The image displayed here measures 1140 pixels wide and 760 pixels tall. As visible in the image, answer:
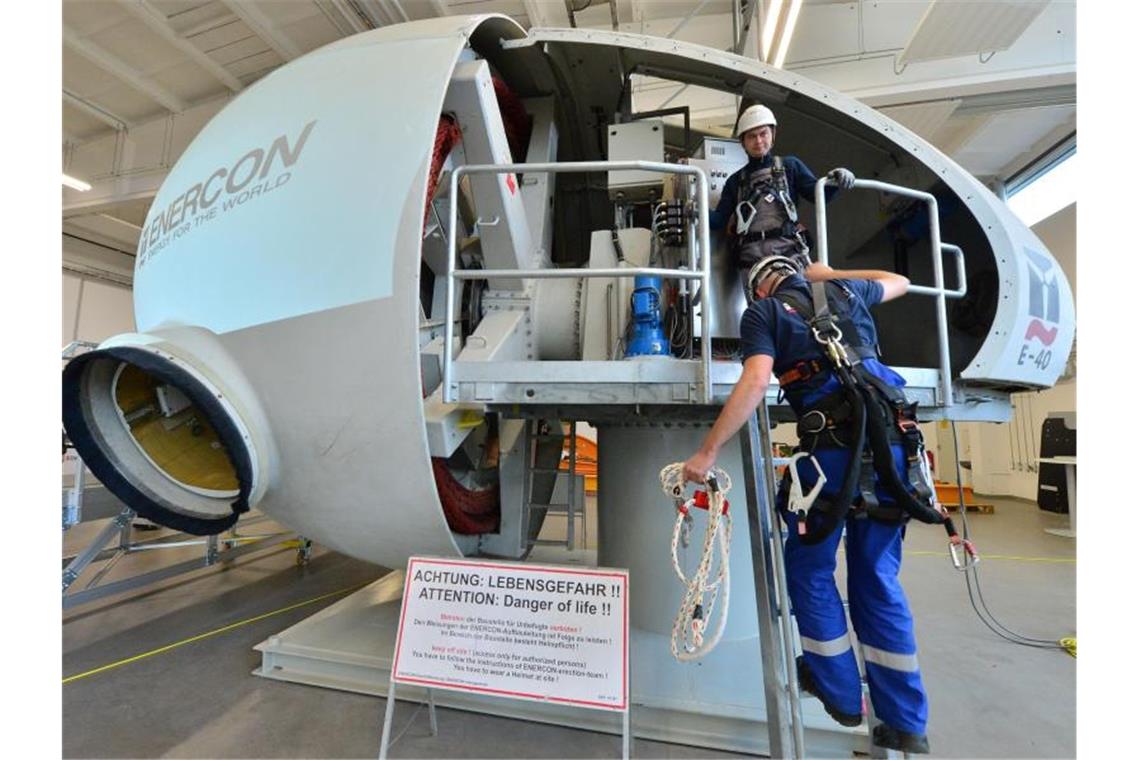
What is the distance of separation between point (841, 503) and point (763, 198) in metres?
1.69

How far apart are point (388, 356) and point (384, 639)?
6.06ft

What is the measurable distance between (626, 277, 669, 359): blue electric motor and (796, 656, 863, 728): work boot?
1356 mm

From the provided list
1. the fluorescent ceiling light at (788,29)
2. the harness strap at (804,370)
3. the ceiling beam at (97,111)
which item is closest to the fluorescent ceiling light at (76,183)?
the ceiling beam at (97,111)

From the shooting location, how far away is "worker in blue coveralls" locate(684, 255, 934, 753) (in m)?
1.79

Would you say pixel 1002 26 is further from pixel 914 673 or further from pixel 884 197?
pixel 914 673

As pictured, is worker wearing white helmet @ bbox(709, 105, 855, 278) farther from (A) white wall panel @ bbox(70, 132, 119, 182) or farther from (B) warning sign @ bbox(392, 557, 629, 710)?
(A) white wall panel @ bbox(70, 132, 119, 182)

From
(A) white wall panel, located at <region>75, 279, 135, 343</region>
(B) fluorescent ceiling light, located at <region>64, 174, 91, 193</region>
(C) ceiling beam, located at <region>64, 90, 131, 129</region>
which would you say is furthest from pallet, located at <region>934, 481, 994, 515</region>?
(A) white wall panel, located at <region>75, 279, 135, 343</region>

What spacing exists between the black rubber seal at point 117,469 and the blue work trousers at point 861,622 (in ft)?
7.41

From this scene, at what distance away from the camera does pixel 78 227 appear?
12359 millimetres

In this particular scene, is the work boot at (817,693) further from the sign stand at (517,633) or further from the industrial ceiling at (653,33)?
the industrial ceiling at (653,33)

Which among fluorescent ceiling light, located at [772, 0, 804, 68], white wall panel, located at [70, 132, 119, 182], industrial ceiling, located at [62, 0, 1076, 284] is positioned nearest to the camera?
fluorescent ceiling light, located at [772, 0, 804, 68]

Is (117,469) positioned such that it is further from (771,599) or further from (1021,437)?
(1021,437)

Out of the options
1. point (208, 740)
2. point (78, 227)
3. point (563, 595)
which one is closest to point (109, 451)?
point (208, 740)

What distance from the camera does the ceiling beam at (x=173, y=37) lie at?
19.9 feet
